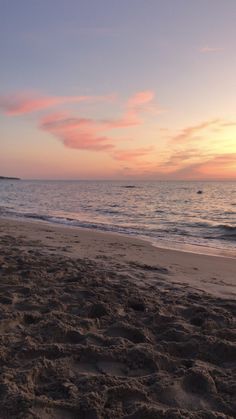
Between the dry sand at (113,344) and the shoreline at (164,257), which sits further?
the shoreline at (164,257)

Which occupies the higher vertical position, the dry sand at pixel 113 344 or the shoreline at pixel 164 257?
the dry sand at pixel 113 344

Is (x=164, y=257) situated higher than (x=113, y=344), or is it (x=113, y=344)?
(x=113, y=344)

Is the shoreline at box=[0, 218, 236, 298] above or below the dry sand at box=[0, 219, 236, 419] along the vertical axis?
below

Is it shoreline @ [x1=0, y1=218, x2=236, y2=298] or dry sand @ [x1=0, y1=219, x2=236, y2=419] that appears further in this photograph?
shoreline @ [x1=0, y1=218, x2=236, y2=298]

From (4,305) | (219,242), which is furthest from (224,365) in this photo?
(219,242)

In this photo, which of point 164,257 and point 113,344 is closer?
point 113,344

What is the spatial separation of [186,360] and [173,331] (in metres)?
0.63

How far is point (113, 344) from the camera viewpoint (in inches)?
154

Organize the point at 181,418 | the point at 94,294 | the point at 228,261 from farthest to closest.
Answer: the point at 228,261 < the point at 94,294 < the point at 181,418

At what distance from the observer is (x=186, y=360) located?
12.0ft

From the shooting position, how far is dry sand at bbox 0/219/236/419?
2881 millimetres

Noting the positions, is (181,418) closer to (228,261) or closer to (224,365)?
(224,365)

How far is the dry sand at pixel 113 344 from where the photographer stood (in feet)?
9.45

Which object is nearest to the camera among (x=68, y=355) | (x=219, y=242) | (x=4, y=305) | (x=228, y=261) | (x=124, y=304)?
(x=68, y=355)
